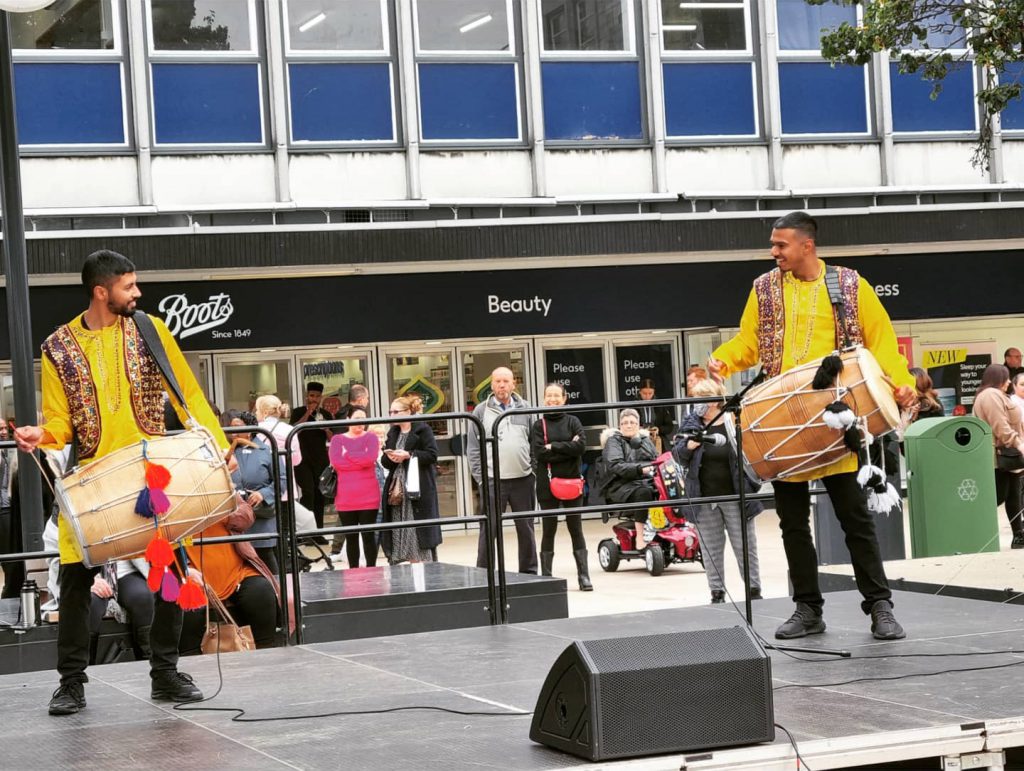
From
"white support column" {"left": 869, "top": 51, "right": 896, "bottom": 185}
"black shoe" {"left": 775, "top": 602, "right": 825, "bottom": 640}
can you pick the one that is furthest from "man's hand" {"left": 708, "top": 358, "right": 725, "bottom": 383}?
"white support column" {"left": 869, "top": 51, "right": 896, "bottom": 185}

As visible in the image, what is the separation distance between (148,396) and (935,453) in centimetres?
749

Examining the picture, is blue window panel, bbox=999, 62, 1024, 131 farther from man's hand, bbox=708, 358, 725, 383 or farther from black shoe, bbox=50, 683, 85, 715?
black shoe, bbox=50, 683, 85, 715

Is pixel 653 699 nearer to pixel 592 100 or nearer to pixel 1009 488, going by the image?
pixel 1009 488

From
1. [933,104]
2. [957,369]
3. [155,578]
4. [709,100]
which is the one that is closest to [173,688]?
[155,578]

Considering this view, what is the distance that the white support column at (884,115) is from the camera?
65.1 feet

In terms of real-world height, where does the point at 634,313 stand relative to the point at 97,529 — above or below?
above

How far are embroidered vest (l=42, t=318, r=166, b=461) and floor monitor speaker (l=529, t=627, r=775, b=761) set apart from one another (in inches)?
85.1

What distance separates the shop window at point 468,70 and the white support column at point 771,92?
3.17 meters

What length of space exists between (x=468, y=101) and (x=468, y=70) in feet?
1.30

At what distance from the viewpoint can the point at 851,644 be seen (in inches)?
285

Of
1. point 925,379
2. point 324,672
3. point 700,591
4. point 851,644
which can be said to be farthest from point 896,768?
point 925,379

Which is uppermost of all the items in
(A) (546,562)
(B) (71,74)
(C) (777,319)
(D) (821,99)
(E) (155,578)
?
(B) (71,74)

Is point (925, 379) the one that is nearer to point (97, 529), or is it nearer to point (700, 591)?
point (700, 591)

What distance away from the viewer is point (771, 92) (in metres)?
19.5
